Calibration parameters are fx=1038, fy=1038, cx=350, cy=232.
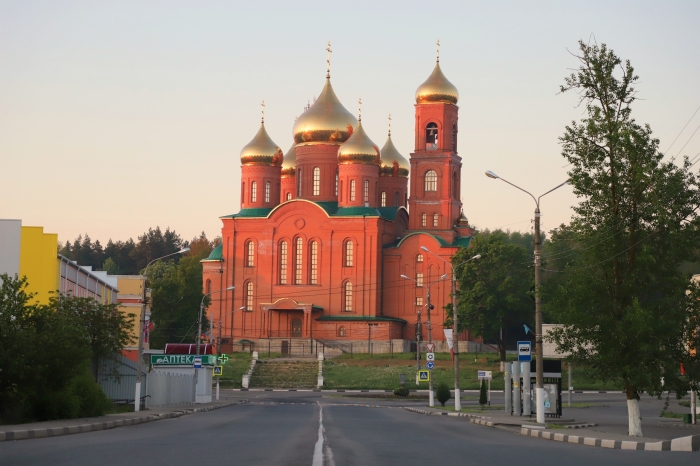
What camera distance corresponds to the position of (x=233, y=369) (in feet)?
249

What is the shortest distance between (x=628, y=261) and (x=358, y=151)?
194ft

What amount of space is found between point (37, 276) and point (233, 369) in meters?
35.1

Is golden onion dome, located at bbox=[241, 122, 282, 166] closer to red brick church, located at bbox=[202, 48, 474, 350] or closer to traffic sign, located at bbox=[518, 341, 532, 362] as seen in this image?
red brick church, located at bbox=[202, 48, 474, 350]

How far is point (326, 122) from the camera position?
294 ft

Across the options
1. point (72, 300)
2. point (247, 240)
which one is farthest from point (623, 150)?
point (247, 240)

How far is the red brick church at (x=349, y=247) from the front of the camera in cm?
8431

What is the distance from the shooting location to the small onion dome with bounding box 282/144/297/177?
319 ft

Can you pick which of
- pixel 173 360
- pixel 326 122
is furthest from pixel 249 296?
pixel 173 360

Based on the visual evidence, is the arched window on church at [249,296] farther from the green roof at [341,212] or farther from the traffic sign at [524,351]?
the traffic sign at [524,351]

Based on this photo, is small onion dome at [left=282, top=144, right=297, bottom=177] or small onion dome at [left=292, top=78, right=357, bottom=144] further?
small onion dome at [left=282, top=144, right=297, bottom=177]

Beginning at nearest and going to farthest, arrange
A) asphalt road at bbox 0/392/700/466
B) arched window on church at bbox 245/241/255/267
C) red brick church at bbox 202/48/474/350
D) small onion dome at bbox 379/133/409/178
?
1. asphalt road at bbox 0/392/700/466
2. red brick church at bbox 202/48/474/350
3. arched window on church at bbox 245/241/255/267
4. small onion dome at bbox 379/133/409/178

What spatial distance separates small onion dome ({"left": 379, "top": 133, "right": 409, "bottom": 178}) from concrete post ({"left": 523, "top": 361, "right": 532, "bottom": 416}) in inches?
2401

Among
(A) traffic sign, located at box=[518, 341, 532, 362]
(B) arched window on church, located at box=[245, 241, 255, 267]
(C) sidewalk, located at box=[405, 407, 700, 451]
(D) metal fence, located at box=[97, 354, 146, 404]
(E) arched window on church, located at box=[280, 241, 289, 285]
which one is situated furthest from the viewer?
(B) arched window on church, located at box=[245, 241, 255, 267]

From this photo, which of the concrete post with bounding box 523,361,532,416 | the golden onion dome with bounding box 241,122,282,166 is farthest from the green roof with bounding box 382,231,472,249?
the concrete post with bounding box 523,361,532,416
